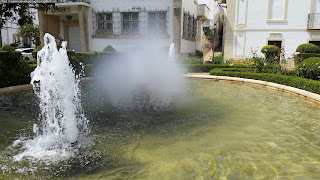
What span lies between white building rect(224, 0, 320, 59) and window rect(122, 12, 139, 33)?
673cm

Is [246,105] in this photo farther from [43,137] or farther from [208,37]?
[208,37]

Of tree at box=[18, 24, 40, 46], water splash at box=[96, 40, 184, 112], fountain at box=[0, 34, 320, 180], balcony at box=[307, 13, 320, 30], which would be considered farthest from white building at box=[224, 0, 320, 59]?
tree at box=[18, 24, 40, 46]

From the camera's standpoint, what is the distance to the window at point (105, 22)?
20.5 metres

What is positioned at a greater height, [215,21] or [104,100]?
[215,21]

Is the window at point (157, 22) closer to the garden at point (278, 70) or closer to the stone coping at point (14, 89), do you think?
the garden at point (278, 70)

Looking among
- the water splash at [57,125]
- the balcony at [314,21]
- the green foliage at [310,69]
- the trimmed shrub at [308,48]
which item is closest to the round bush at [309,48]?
the trimmed shrub at [308,48]

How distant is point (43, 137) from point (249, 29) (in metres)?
17.1

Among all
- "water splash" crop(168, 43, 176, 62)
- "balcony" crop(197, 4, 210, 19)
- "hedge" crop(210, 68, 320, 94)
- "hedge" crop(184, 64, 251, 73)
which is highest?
"balcony" crop(197, 4, 210, 19)

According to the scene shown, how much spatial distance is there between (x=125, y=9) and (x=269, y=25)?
10548mm

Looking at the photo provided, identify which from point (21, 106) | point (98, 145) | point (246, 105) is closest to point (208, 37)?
point (246, 105)

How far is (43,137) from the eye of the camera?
4.70 meters

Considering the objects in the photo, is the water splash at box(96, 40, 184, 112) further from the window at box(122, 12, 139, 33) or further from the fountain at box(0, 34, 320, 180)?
the window at box(122, 12, 139, 33)

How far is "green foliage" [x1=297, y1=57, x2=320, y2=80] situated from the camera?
9.91m

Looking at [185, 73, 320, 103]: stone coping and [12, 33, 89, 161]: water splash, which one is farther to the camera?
[185, 73, 320, 103]: stone coping
